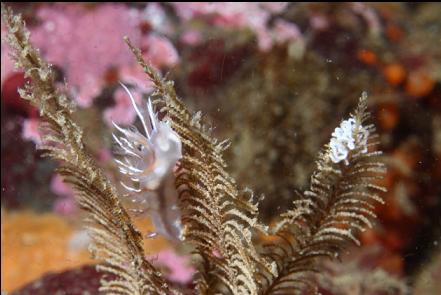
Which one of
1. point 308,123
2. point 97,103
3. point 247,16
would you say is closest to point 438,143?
point 308,123

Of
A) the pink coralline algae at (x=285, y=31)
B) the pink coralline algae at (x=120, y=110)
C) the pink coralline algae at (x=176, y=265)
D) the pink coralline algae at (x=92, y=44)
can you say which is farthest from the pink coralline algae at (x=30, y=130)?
the pink coralline algae at (x=285, y=31)

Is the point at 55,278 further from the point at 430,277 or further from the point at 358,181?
the point at 430,277

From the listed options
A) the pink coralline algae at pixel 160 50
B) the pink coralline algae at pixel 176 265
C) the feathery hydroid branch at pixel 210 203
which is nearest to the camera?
the feathery hydroid branch at pixel 210 203

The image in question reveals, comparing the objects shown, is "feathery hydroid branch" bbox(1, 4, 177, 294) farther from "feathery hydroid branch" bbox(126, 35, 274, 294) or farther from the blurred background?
the blurred background

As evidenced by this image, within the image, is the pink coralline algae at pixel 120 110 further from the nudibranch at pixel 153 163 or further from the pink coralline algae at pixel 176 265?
the nudibranch at pixel 153 163

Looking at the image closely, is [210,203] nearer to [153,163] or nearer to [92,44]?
[153,163]

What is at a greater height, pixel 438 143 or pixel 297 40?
pixel 297 40
